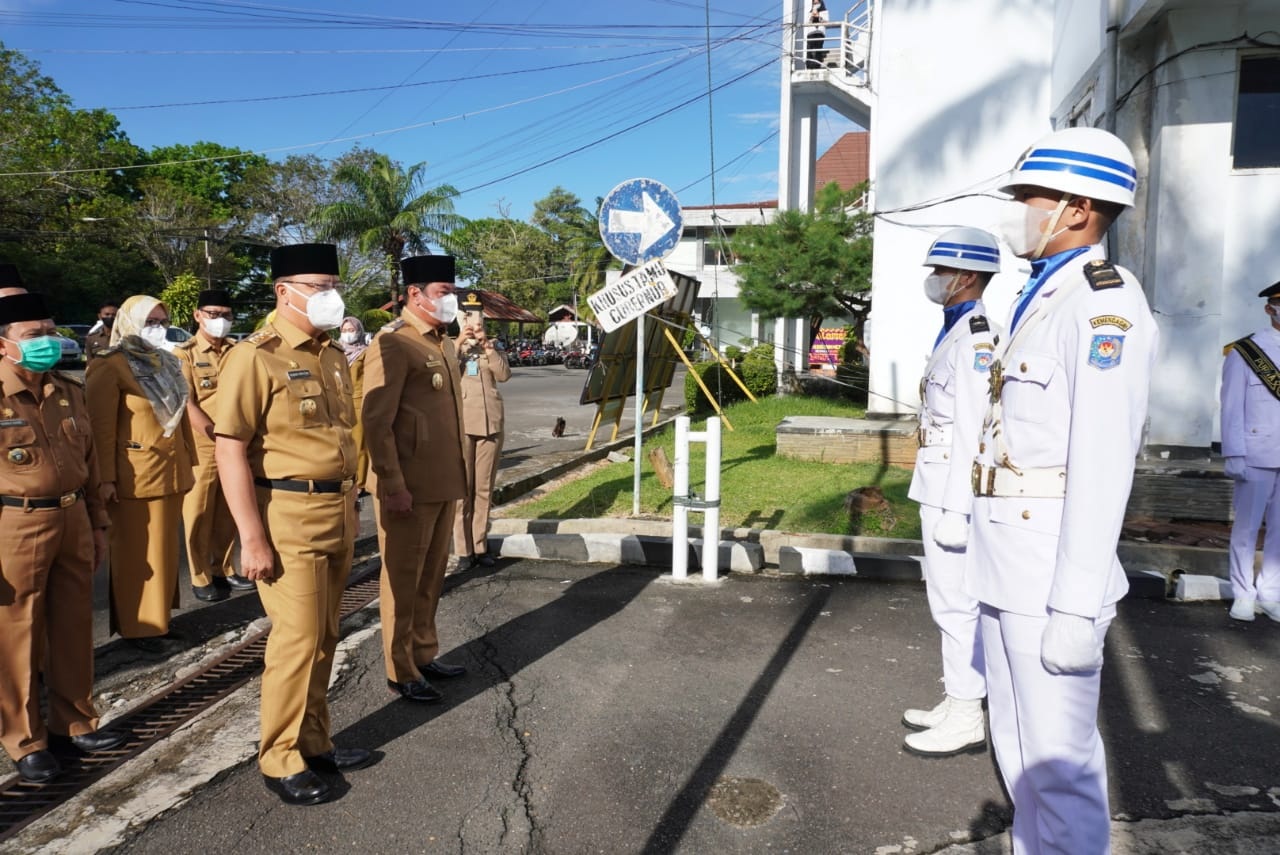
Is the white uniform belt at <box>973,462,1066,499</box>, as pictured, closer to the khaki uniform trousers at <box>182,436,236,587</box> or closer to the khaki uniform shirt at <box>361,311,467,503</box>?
the khaki uniform shirt at <box>361,311,467,503</box>

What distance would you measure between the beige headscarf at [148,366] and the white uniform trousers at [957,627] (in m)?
4.44

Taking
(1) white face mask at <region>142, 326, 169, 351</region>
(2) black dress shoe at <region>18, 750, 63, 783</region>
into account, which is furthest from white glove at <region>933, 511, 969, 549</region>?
(1) white face mask at <region>142, 326, 169, 351</region>

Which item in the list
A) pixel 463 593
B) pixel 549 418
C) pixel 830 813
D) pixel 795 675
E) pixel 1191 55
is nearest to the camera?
pixel 830 813

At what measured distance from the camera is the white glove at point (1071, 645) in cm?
225

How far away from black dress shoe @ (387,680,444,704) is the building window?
888 cm

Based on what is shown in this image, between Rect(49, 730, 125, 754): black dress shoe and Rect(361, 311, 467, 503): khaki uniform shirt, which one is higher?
Rect(361, 311, 467, 503): khaki uniform shirt

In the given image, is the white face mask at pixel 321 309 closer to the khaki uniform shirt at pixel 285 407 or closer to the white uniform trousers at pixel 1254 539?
the khaki uniform shirt at pixel 285 407

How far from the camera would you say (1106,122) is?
Answer: 27.0 feet

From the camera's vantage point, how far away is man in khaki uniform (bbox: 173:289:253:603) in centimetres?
605

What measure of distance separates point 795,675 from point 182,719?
3017 millimetres

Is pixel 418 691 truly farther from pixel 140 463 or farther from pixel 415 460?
pixel 140 463

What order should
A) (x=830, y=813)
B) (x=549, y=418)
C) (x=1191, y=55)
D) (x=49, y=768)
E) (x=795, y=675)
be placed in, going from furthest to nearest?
(x=549, y=418) < (x=1191, y=55) < (x=795, y=675) < (x=49, y=768) < (x=830, y=813)

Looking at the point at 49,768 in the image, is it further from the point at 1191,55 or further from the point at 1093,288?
the point at 1191,55

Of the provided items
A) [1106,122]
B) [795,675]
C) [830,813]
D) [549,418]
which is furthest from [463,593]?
[549,418]
